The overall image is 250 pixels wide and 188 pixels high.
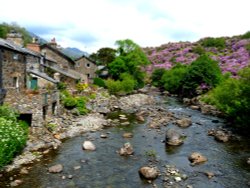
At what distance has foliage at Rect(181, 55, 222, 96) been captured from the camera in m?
64.9

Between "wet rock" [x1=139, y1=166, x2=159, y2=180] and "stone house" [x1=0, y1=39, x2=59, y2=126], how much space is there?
43.3ft

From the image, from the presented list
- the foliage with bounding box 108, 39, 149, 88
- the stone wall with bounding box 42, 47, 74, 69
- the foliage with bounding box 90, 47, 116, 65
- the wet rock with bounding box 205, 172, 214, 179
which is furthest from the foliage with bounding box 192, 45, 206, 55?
the wet rock with bounding box 205, 172, 214, 179

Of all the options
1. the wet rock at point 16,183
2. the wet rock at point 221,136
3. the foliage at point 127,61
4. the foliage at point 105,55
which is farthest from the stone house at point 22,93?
the foliage at point 105,55

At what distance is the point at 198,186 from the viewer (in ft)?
70.9

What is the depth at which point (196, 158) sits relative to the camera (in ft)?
87.6

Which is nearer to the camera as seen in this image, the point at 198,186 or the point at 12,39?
the point at 198,186

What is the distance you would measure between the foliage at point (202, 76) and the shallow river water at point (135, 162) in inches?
A: 1171

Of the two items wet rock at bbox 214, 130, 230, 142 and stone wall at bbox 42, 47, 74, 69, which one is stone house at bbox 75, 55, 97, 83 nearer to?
stone wall at bbox 42, 47, 74, 69

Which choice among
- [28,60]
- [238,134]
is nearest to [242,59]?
[238,134]

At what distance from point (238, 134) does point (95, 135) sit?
1709 cm

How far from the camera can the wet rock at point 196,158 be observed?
86.6 feet

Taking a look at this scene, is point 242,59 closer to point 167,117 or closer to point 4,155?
point 167,117

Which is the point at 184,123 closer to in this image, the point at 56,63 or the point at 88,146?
the point at 88,146

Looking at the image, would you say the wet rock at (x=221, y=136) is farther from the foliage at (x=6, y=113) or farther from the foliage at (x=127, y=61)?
the foliage at (x=127, y=61)
